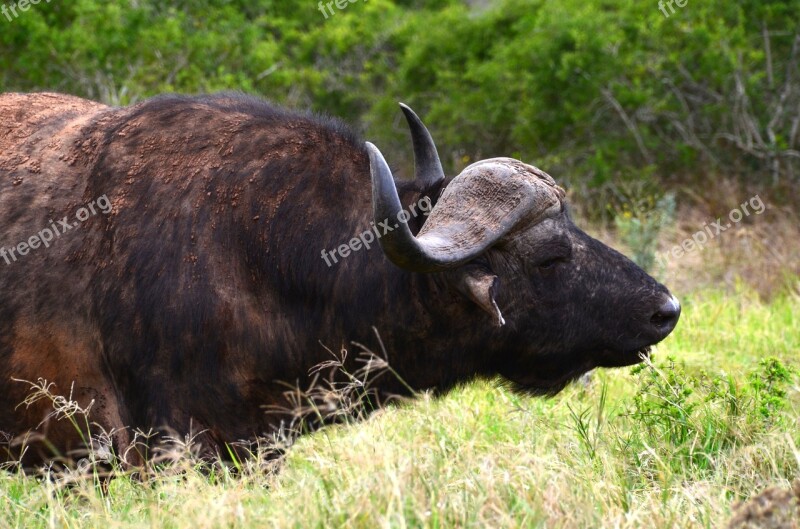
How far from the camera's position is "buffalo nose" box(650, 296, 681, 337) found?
4992mm

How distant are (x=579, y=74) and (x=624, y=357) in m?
8.95

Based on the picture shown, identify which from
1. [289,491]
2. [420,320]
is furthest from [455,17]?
[289,491]

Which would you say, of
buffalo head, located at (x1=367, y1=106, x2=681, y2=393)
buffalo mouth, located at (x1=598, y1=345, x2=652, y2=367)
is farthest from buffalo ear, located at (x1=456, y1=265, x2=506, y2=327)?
buffalo mouth, located at (x1=598, y1=345, x2=652, y2=367)

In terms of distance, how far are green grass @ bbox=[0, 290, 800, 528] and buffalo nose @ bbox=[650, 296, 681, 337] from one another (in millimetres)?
291

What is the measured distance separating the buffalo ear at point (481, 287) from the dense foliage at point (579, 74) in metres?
8.28

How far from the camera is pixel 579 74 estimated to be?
13508 millimetres

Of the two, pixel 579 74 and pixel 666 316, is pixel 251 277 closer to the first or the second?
pixel 666 316

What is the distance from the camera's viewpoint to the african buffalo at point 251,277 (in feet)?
15.1

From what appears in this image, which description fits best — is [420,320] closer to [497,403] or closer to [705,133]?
[497,403]

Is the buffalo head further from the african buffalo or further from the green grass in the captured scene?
the green grass

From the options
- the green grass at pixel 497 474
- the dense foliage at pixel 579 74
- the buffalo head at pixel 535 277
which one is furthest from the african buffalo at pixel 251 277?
the dense foliage at pixel 579 74

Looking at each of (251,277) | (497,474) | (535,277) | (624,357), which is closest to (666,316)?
(624,357)

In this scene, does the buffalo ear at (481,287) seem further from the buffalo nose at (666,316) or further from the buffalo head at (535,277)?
the buffalo nose at (666,316)

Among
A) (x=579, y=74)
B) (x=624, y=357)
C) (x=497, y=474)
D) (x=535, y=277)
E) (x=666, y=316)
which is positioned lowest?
(x=579, y=74)
